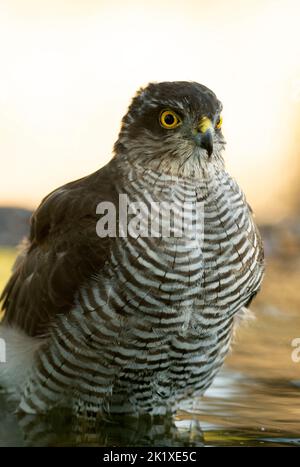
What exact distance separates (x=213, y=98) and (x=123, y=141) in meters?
0.69

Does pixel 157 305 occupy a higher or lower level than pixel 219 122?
lower

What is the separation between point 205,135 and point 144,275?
3.10 feet

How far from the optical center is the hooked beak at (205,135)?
6.94 metres

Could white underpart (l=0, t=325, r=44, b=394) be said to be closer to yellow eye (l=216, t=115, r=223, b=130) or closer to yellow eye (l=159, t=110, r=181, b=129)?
yellow eye (l=159, t=110, r=181, b=129)

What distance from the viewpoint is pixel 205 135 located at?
698 cm

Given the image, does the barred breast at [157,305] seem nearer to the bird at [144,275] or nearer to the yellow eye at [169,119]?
the bird at [144,275]

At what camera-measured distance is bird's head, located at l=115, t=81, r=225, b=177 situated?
7.04 meters

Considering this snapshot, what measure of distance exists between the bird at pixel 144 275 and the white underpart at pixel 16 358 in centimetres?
1

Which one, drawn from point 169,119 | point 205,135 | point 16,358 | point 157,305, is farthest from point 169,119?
point 16,358

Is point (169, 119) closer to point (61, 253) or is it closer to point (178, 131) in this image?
point (178, 131)

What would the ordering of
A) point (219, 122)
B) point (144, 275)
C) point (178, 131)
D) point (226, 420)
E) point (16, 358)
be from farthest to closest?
point (16, 358) → point (226, 420) → point (219, 122) → point (178, 131) → point (144, 275)

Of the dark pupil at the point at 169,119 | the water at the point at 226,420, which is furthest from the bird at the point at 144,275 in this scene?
the water at the point at 226,420

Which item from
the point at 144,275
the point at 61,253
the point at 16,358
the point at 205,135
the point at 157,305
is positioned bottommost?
the point at 16,358
